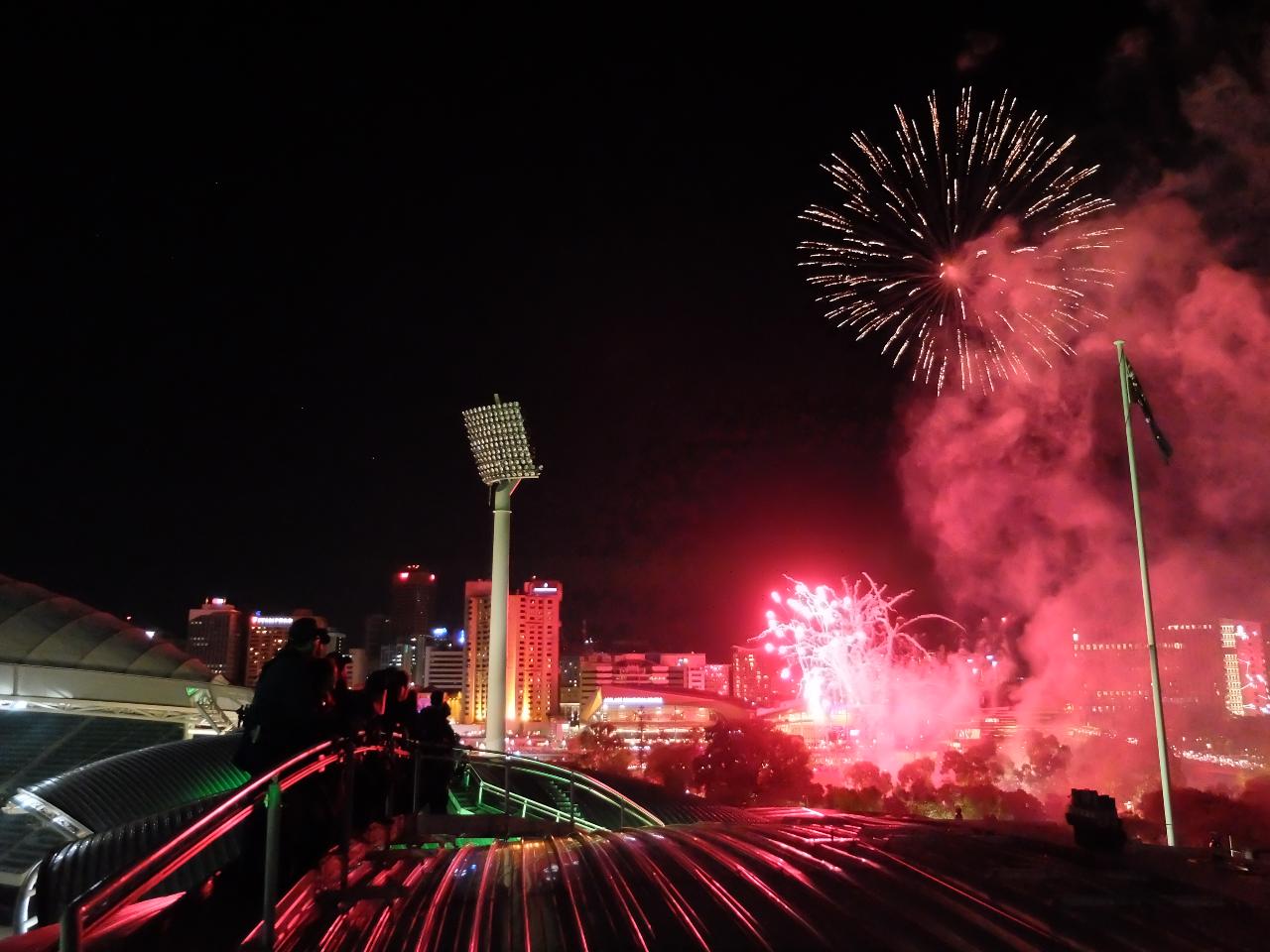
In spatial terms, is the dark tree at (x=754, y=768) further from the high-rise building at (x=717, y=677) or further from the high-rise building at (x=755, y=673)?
the high-rise building at (x=717, y=677)

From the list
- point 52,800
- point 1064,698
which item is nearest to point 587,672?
point 1064,698

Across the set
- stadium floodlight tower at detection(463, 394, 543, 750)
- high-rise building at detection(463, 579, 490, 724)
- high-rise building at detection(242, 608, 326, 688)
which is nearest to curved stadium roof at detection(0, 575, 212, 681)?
stadium floodlight tower at detection(463, 394, 543, 750)

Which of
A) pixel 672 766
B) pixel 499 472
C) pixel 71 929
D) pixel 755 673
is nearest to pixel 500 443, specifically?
pixel 499 472

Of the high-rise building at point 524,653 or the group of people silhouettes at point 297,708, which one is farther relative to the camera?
the high-rise building at point 524,653

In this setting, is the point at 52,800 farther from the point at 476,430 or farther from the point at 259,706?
the point at 476,430

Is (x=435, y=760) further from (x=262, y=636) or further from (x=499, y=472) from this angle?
(x=262, y=636)

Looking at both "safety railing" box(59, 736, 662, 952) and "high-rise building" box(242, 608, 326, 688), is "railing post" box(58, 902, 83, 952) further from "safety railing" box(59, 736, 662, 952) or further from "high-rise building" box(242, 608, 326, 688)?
"high-rise building" box(242, 608, 326, 688)

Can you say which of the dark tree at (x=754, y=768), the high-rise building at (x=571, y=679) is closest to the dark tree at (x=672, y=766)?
the dark tree at (x=754, y=768)
